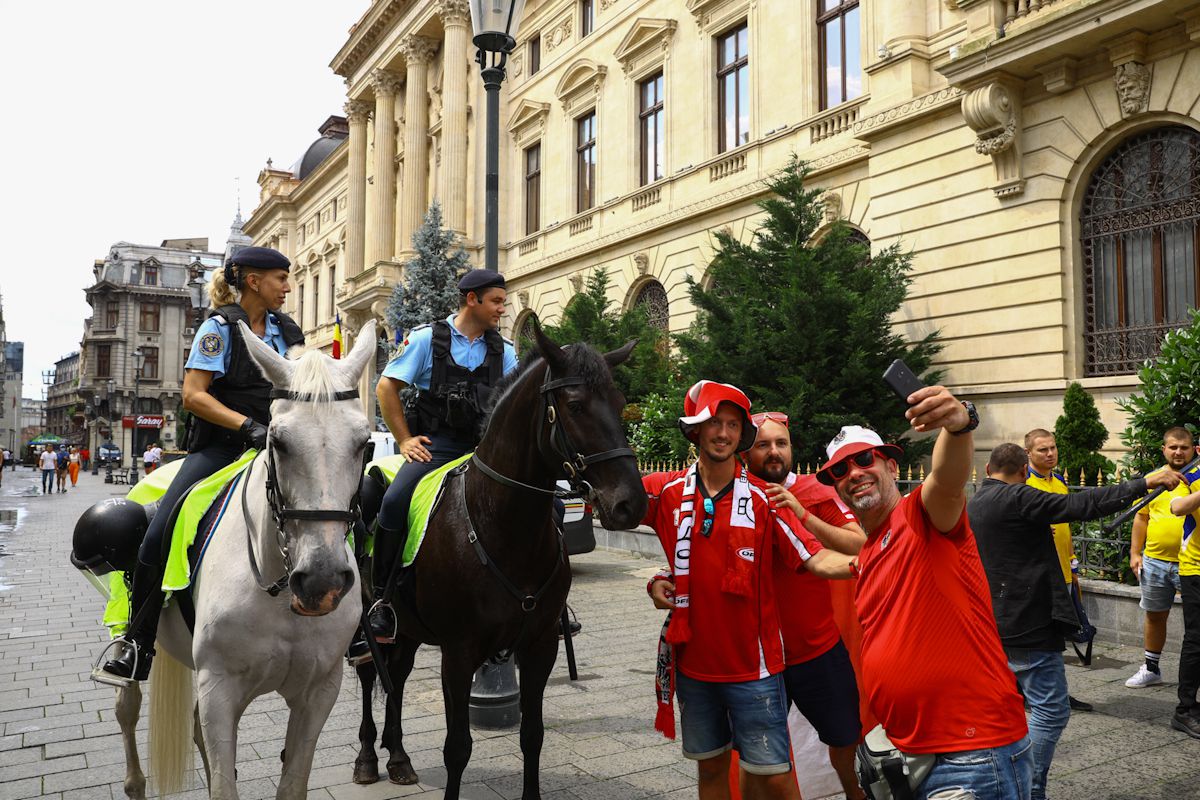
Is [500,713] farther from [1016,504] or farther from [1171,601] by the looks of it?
[1171,601]

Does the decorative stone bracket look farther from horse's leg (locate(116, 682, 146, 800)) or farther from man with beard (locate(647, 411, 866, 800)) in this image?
horse's leg (locate(116, 682, 146, 800))

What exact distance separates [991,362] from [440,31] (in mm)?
29453

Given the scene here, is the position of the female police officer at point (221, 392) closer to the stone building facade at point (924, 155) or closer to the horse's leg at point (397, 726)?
the horse's leg at point (397, 726)

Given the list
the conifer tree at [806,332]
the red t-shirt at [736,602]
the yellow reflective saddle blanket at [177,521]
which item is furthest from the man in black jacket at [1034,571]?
the conifer tree at [806,332]

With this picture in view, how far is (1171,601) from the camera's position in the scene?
22.3 feet

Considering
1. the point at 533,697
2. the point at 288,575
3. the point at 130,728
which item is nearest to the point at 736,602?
the point at 533,697

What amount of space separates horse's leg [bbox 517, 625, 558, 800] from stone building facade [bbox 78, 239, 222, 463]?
297ft

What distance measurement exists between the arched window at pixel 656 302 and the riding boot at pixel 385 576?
60.7 feet

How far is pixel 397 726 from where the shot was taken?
4824mm

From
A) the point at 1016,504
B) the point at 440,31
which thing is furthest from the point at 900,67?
the point at 440,31

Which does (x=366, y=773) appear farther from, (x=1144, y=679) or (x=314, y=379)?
(x=1144, y=679)

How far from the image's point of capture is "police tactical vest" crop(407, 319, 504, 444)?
4.99 meters

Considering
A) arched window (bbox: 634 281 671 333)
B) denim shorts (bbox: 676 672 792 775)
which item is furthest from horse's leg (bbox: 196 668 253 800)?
arched window (bbox: 634 281 671 333)

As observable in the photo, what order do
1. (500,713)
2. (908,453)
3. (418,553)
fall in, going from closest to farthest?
(418,553) < (500,713) < (908,453)
